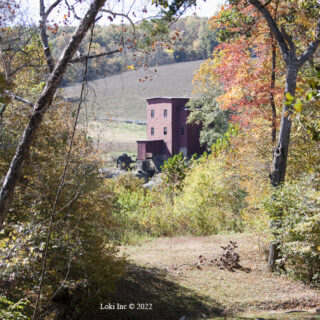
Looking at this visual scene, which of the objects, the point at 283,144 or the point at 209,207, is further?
the point at 209,207

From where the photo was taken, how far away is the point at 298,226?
956cm

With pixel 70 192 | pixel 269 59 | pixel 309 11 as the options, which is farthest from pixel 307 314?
pixel 269 59

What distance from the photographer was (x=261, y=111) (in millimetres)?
13688

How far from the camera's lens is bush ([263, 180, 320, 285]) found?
959 cm

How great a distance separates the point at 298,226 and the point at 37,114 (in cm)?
692

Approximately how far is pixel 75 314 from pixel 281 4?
394 inches

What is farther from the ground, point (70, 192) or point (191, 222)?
point (70, 192)

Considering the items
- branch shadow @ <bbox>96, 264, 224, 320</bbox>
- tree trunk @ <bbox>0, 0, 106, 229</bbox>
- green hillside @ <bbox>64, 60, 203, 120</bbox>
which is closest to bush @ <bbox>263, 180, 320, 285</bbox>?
branch shadow @ <bbox>96, 264, 224, 320</bbox>

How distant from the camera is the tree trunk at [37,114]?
4891mm

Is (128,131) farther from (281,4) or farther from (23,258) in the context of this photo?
(23,258)

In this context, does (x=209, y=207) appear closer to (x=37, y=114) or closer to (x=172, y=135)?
(x=37, y=114)

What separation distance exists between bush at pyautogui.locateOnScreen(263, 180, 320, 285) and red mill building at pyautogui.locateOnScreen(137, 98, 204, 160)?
32.7m

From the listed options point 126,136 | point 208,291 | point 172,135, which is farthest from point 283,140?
point 126,136

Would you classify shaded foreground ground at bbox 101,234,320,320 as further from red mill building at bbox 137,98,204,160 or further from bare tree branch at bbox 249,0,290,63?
red mill building at bbox 137,98,204,160
